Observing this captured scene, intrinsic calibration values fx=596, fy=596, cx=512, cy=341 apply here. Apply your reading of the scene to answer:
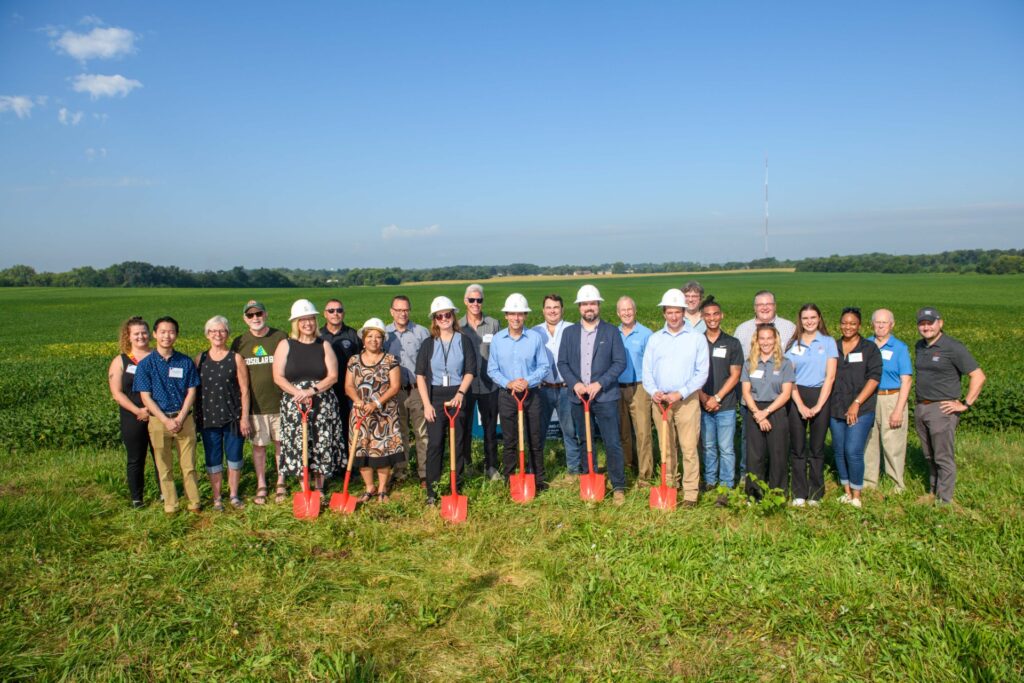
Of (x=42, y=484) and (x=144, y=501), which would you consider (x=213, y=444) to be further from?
(x=42, y=484)

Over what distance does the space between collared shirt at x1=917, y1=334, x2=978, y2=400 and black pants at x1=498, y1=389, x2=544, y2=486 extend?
397 cm

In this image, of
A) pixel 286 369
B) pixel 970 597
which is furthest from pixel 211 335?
pixel 970 597

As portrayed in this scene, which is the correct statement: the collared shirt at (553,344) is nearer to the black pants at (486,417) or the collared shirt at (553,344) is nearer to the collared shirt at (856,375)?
the black pants at (486,417)

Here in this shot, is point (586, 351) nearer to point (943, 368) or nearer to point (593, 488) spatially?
point (593, 488)

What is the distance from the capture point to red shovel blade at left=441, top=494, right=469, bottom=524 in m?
6.18

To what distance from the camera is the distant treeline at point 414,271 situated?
257 feet

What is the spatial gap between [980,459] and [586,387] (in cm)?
535

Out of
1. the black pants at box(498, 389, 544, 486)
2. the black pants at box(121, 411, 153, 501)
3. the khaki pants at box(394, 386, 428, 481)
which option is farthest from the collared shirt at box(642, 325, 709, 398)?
the black pants at box(121, 411, 153, 501)

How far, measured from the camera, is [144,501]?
263 inches

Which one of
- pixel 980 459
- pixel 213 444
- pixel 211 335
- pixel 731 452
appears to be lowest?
pixel 980 459

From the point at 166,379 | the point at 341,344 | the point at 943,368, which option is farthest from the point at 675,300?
the point at 166,379

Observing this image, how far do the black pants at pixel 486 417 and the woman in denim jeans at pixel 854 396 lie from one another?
376 cm

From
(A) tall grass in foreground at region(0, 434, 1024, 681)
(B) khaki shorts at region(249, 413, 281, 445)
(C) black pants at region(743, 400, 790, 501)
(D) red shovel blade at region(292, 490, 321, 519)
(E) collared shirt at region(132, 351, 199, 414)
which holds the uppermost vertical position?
(E) collared shirt at region(132, 351, 199, 414)

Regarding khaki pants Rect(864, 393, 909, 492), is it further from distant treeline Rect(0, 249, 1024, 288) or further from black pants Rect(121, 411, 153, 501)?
distant treeline Rect(0, 249, 1024, 288)
